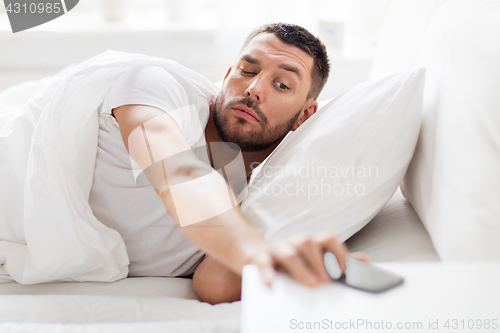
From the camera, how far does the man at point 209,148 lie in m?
0.48

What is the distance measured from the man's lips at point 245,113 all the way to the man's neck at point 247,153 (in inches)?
3.0

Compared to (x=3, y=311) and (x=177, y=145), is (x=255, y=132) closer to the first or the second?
(x=177, y=145)

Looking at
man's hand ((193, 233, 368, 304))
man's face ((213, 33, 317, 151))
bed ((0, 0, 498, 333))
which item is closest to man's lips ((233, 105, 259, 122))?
man's face ((213, 33, 317, 151))

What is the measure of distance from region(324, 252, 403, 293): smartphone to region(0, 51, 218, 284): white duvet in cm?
61

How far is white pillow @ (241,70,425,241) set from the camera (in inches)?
25.9

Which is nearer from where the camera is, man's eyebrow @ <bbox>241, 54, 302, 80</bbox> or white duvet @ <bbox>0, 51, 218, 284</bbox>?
white duvet @ <bbox>0, 51, 218, 284</bbox>

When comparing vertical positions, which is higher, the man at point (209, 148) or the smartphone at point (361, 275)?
the smartphone at point (361, 275)

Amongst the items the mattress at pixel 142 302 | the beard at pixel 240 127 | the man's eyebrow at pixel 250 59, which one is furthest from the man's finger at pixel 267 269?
the man's eyebrow at pixel 250 59

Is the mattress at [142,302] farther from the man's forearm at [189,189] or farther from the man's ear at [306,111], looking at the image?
the man's ear at [306,111]

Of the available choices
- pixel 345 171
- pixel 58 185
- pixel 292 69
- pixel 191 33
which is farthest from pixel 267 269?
pixel 191 33

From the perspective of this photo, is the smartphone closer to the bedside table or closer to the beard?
the bedside table

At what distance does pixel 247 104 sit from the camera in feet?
Answer: 3.31

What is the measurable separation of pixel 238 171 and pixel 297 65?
1.06 ft

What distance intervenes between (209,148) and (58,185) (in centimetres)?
38
